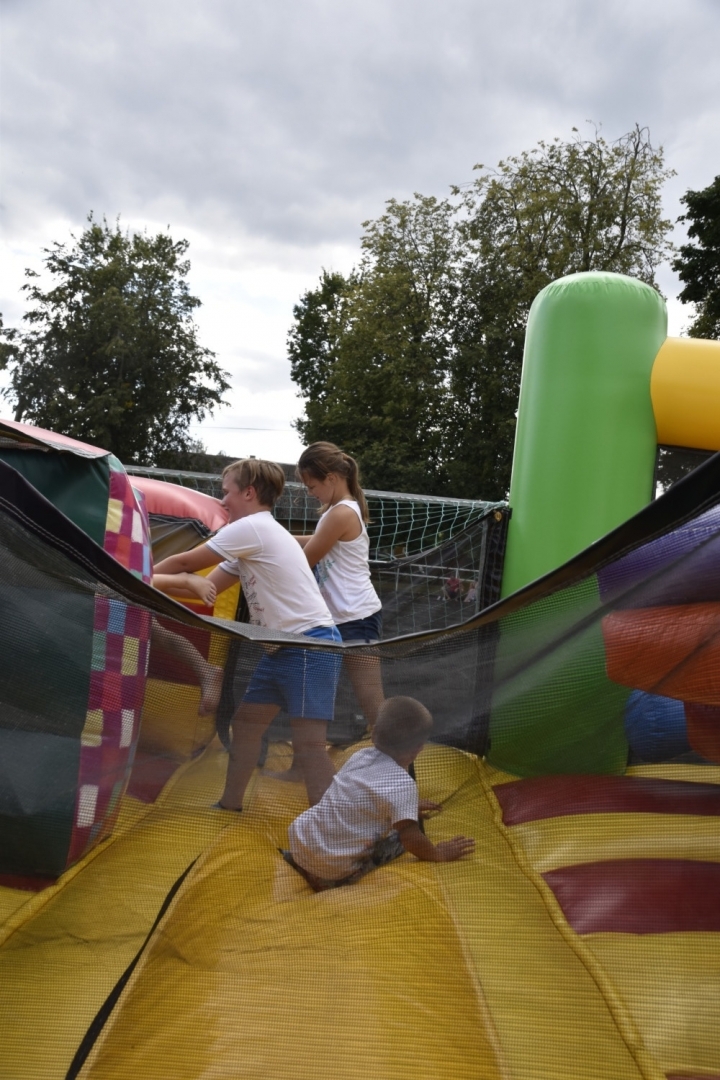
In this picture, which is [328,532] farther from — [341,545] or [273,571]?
[273,571]

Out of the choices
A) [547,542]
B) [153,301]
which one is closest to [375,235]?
[153,301]

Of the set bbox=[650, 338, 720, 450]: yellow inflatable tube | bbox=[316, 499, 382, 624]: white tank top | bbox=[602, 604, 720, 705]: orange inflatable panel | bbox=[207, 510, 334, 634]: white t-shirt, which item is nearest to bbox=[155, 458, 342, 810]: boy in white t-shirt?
bbox=[207, 510, 334, 634]: white t-shirt

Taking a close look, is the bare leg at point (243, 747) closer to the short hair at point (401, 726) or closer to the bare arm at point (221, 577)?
the short hair at point (401, 726)

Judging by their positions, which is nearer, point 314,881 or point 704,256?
point 314,881

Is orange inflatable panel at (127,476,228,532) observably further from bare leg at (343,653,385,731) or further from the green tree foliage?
the green tree foliage

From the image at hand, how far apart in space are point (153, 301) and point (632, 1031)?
78.9 feet

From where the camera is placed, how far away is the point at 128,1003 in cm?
159

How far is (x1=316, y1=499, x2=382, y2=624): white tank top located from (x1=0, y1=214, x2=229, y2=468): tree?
19.3m

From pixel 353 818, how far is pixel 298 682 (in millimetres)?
314

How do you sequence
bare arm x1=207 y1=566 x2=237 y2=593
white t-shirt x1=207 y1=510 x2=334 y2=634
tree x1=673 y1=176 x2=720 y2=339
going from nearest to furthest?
1. white t-shirt x1=207 y1=510 x2=334 y2=634
2. bare arm x1=207 y1=566 x2=237 y2=593
3. tree x1=673 y1=176 x2=720 y2=339

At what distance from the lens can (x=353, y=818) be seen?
5.84ft

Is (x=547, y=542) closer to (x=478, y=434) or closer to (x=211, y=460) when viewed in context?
(x=478, y=434)

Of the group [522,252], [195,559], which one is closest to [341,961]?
[195,559]

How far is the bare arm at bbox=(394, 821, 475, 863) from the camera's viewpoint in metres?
1.69
